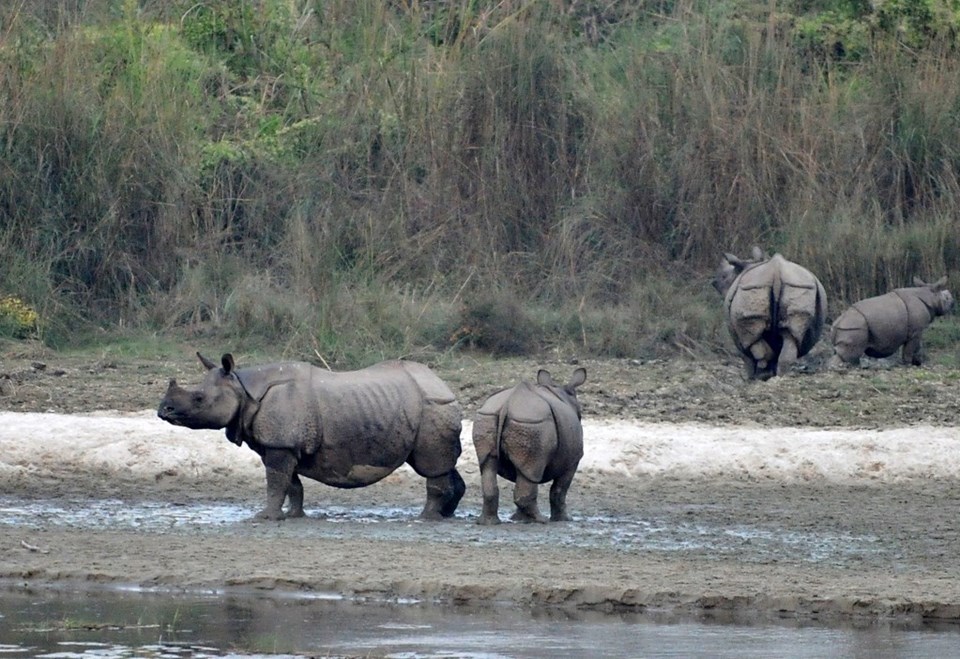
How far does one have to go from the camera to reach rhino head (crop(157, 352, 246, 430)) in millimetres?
9930

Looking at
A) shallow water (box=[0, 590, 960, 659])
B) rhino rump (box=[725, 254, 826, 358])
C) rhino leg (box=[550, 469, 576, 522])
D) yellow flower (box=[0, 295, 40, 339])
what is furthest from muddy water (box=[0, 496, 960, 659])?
yellow flower (box=[0, 295, 40, 339])

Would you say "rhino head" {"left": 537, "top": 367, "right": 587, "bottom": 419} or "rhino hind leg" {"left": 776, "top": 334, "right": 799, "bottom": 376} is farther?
"rhino hind leg" {"left": 776, "top": 334, "right": 799, "bottom": 376}

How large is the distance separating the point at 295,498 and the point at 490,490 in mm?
1197

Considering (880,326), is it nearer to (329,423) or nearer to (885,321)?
(885,321)

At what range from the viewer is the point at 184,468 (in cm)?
1147

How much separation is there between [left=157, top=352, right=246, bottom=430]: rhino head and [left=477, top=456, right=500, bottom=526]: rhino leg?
145cm

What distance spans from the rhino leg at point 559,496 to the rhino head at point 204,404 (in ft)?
6.08

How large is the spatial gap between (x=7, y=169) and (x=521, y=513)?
8253mm

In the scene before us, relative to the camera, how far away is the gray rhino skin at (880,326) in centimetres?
1484

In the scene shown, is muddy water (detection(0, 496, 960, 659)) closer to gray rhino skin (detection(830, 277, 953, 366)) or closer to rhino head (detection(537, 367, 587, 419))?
rhino head (detection(537, 367, 587, 419))

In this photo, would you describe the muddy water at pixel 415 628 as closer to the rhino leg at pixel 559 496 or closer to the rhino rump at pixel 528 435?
the rhino rump at pixel 528 435

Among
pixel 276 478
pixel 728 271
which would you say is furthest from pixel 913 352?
pixel 276 478

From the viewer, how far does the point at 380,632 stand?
7164 millimetres

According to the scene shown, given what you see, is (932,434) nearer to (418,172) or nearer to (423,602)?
(423,602)
